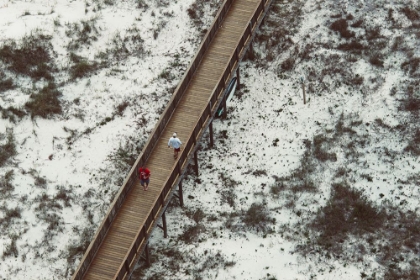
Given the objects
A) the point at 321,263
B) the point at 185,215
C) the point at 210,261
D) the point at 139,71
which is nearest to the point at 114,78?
the point at 139,71

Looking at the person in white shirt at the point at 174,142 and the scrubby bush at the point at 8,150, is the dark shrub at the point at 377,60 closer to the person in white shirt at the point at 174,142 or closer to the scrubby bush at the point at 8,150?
the person in white shirt at the point at 174,142

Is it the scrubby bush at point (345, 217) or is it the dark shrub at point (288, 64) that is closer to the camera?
the scrubby bush at point (345, 217)

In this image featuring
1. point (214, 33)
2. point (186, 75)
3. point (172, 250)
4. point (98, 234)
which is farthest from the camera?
point (214, 33)

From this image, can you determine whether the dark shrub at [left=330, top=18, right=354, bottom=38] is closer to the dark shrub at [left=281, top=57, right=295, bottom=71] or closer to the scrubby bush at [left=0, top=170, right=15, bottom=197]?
the dark shrub at [left=281, top=57, right=295, bottom=71]

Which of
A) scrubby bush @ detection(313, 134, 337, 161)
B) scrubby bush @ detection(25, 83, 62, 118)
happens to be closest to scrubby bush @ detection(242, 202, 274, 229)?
scrubby bush @ detection(313, 134, 337, 161)

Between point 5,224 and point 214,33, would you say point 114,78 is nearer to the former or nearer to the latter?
point 214,33

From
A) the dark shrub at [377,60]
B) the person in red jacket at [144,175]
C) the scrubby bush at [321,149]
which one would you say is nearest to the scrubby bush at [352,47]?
the dark shrub at [377,60]
